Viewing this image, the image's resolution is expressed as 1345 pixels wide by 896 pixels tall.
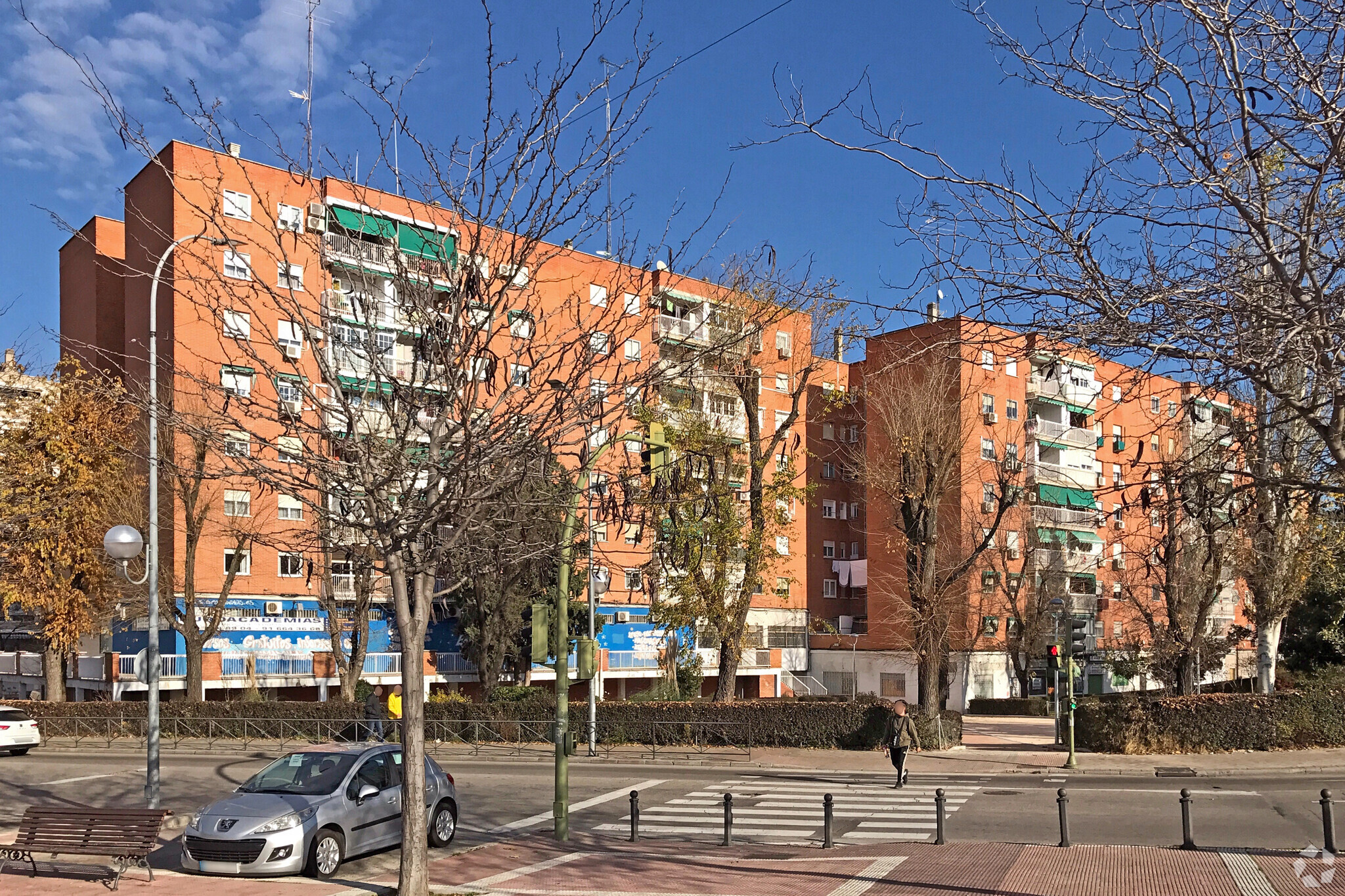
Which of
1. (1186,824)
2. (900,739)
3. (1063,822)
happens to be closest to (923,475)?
(900,739)

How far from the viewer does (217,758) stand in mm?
28453

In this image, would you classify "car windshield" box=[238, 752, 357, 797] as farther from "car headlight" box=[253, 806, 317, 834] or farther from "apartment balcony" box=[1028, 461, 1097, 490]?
"apartment balcony" box=[1028, 461, 1097, 490]

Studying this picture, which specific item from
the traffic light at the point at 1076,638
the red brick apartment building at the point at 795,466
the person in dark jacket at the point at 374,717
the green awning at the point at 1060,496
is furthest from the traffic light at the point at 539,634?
the green awning at the point at 1060,496

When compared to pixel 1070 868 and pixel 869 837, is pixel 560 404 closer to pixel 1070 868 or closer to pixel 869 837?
pixel 1070 868

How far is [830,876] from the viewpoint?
1259 centimetres

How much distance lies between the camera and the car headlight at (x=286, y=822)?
1284 centimetres

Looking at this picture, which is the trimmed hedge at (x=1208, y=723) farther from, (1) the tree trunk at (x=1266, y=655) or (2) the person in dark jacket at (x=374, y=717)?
(2) the person in dark jacket at (x=374, y=717)

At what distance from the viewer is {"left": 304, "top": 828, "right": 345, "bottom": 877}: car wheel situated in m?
13.0

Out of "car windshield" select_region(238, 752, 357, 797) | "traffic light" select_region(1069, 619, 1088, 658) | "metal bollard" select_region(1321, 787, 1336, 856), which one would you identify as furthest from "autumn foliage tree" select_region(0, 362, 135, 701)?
"metal bollard" select_region(1321, 787, 1336, 856)

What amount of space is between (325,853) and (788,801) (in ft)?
31.3

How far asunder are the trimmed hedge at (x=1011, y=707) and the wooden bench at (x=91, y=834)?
1517 inches

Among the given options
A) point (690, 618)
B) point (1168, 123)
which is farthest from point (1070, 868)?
point (690, 618)

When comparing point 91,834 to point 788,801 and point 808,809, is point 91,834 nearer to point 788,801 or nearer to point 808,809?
point 808,809

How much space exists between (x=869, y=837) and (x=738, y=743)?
14.6 m
